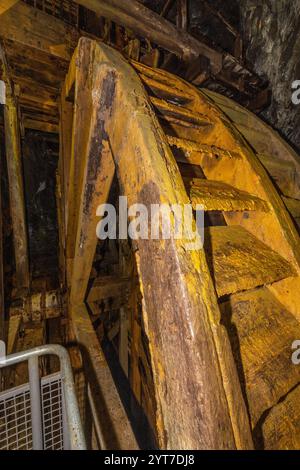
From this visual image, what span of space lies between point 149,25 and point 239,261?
2717mm

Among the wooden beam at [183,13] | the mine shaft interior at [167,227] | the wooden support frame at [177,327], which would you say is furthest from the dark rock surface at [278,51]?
the wooden support frame at [177,327]

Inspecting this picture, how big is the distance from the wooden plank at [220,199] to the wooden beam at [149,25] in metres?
2.04

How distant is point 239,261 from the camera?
1314 mm

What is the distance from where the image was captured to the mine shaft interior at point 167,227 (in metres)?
0.78

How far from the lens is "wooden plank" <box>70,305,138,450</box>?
1.58 metres

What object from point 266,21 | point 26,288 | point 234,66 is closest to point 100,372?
point 26,288

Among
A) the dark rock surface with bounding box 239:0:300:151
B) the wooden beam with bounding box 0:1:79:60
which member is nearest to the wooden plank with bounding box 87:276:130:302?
the wooden beam with bounding box 0:1:79:60

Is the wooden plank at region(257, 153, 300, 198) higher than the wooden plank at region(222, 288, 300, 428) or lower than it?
higher

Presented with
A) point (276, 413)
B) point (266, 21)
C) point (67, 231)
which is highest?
point (266, 21)

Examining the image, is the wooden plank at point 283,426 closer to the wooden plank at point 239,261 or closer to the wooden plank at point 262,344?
the wooden plank at point 262,344

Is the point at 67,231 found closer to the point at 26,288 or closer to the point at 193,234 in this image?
the point at 26,288

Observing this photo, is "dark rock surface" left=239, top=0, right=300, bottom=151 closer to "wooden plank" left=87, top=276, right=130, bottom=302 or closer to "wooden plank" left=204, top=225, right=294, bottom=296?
"wooden plank" left=204, top=225, right=294, bottom=296

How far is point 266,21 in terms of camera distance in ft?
11.7

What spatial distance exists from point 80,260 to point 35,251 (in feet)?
17.6
